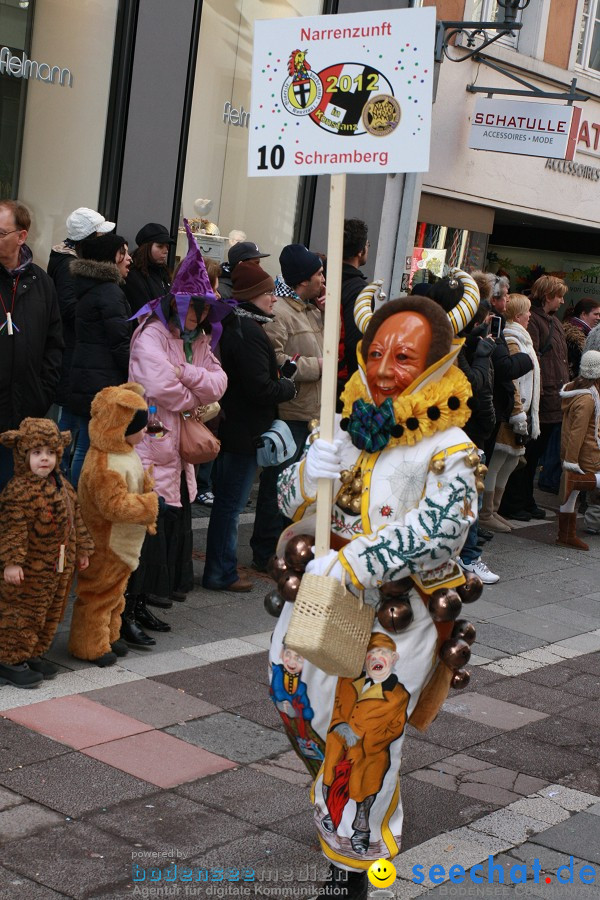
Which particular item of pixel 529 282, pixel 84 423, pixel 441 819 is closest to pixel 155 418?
pixel 84 423

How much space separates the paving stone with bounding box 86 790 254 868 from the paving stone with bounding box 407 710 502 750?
1.46 meters

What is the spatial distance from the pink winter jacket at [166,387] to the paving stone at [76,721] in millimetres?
1506

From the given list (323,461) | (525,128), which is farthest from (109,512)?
(525,128)

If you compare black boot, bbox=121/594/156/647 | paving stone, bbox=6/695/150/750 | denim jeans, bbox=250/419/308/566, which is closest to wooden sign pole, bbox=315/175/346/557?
paving stone, bbox=6/695/150/750

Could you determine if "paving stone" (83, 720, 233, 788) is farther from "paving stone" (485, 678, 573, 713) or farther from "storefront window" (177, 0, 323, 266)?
"storefront window" (177, 0, 323, 266)

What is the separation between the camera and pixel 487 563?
9820 millimetres

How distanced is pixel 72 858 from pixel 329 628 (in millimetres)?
1288

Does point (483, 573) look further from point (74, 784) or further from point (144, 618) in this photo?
point (74, 784)

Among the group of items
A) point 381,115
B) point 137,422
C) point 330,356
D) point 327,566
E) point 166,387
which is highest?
point 381,115

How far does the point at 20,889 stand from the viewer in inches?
151

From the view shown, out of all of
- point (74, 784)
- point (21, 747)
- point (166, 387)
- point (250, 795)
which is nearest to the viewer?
point (74, 784)

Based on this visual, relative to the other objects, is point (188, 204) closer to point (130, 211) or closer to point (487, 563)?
point (130, 211)

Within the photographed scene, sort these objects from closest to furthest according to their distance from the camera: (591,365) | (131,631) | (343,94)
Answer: (343,94) < (131,631) < (591,365)

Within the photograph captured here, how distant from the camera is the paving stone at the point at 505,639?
750 cm
